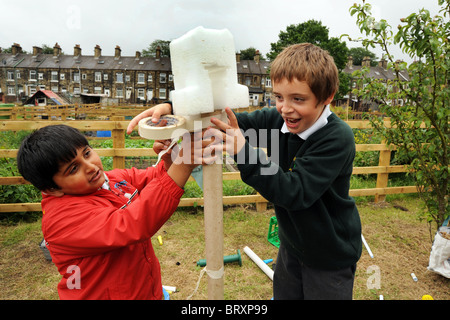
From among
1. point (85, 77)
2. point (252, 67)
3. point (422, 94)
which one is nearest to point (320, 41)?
point (252, 67)

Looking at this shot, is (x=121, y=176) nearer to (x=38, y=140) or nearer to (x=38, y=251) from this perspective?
(x=38, y=140)

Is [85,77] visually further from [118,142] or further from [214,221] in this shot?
[214,221]

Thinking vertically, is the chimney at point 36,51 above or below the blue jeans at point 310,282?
above

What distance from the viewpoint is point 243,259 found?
12.6ft

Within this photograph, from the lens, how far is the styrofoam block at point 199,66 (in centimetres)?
103

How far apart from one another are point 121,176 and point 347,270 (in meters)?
1.54

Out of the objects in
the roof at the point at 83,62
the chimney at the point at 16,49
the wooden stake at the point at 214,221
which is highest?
the chimney at the point at 16,49

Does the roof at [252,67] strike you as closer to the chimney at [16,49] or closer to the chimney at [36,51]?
the chimney at [36,51]

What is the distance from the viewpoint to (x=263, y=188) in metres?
1.24

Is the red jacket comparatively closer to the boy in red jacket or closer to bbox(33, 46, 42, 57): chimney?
the boy in red jacket

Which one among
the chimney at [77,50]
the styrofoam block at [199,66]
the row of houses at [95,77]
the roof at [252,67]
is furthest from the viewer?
the chimney at [77,50]

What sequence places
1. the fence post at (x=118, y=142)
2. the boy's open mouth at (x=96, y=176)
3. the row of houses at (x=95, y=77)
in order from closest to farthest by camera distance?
the boy's open mouth at (x=96, y=176)
the fence post at (x=118, y=142)
the row of houses at (x=95, y=77)

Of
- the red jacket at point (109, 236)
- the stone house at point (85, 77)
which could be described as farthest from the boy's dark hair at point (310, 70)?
the stone house at point (85, 77)

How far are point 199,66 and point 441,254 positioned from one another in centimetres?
380
